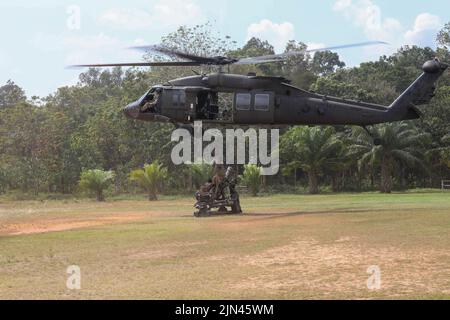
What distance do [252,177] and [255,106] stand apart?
45.7 feet

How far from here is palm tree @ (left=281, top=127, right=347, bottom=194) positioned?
3650 centimetres

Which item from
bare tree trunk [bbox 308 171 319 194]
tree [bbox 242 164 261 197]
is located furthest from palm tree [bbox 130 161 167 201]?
bare tree trunk [bbox 308 171 319 194]

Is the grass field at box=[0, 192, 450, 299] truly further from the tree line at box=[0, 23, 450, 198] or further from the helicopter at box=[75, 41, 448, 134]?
the tree line at box=[0, 23, 450, 198]

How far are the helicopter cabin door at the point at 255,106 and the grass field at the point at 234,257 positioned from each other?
11.6ft

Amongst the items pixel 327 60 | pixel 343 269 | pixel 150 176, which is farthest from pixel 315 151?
pixel 327 60

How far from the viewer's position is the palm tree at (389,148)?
118ft

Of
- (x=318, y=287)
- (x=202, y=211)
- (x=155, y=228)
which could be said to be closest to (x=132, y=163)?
(x=202, y=211)

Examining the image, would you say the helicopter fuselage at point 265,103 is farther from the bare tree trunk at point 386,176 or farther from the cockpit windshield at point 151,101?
the bare tree trunk at point 386,176

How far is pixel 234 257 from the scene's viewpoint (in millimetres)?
10062

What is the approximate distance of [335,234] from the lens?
12.7 metres

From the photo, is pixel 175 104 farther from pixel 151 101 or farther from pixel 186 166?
pixel 186 166

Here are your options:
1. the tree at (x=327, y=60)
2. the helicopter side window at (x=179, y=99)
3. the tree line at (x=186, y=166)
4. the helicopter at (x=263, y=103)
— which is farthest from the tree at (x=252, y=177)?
the tree at (x=327, y=60)

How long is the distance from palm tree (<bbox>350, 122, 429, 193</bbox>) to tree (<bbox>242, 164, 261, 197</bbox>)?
807 cm

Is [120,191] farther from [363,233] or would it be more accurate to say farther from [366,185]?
[363,233]
